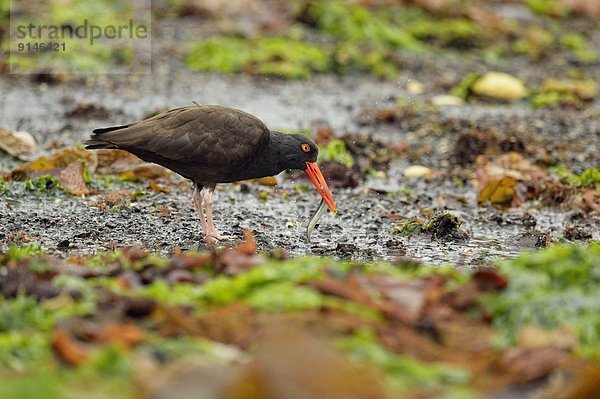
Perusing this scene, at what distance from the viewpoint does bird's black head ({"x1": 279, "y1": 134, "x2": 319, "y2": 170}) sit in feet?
29.5

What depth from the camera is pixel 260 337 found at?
473 cm

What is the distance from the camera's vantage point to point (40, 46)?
16.5m

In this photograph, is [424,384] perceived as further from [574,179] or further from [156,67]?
[156,67]

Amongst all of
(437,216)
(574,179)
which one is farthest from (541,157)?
(437,216)

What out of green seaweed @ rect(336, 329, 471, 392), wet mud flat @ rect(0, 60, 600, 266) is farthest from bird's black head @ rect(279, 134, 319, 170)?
green seaweed @ rect(336, 329, 471, 392)

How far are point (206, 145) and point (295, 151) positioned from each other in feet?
2.95

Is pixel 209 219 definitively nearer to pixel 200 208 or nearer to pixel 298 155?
pixel 200 208

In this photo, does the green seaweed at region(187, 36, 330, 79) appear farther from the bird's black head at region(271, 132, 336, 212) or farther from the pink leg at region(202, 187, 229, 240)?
the pink leg at region(202, 187, 229, 240)

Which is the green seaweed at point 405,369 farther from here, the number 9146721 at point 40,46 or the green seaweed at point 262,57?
the number 9146721 at point 40,46

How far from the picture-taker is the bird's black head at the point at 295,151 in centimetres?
899

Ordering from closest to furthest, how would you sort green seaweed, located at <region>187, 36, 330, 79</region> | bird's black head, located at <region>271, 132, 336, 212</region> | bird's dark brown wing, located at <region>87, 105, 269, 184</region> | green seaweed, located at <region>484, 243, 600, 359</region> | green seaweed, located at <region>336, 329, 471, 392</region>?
green seaweed, located at <region>336, 329, 471, 392</region>
green seaweed, located at <region>484, 243, 600, 359</region>
bird's dark brown wing, located at <region>87, 105, 269, 184</region>
bird's black head, located at <region>271, 132, 336, 212</region>
green seaweed, located at <region>187, 36, 330, 79</region>

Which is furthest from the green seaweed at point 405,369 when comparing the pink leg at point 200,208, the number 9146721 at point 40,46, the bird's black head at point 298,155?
the number 9146721 at point 40,46

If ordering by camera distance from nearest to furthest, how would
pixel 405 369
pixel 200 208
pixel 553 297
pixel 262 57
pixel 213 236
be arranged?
pixel 405 369 → pixel 553 297 → pixel 213 236 → pixel 200 208 → pixel 262 57

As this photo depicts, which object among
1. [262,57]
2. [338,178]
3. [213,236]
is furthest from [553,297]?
[262,57]
